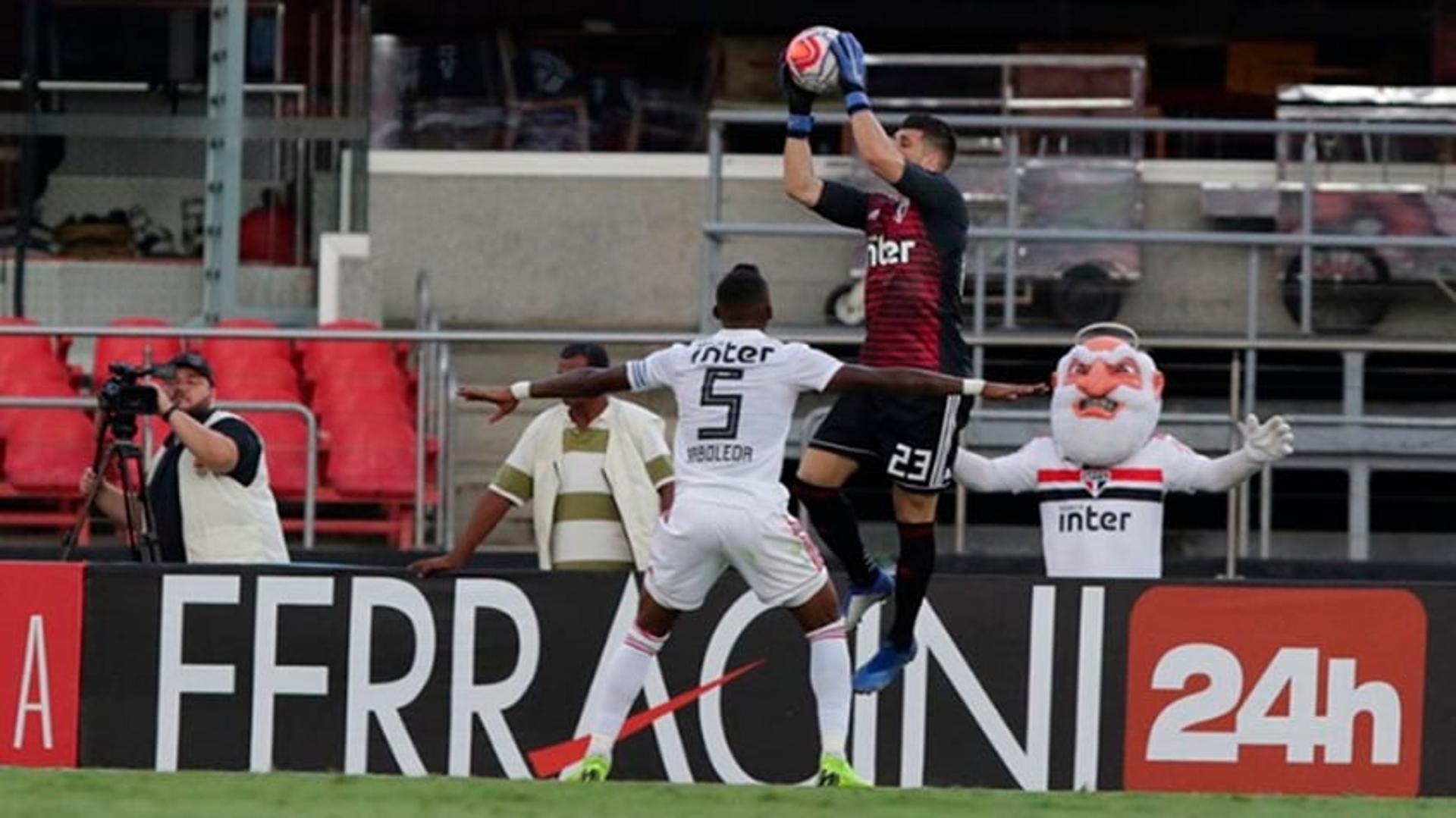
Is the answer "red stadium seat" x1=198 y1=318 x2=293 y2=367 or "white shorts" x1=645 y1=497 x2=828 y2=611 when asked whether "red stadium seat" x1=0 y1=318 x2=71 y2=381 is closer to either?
"red stadium seat" x1=198 y1=318 x2=293 y2=367

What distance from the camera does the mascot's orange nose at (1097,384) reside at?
1403cm

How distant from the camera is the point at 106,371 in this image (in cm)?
1619

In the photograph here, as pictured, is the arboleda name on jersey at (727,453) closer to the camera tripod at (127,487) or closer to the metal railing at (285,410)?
the camera tripod at (127,487)

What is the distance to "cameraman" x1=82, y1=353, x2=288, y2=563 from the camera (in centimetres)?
1359

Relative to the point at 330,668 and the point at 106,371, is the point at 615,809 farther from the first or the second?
the point at 106,371

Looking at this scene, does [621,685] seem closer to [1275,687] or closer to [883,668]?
[883,668]

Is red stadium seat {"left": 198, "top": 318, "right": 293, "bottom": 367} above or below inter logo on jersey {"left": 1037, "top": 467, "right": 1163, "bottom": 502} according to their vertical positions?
above

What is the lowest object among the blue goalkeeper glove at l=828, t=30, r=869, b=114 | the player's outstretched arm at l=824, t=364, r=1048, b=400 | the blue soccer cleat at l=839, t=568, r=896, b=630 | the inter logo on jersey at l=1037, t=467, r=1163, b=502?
the blue soccer cleat at l=839, t=568, r=896, b=630

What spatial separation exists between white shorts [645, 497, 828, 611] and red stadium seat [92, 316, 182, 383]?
4.79 m

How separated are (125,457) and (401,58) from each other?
534 centimetres

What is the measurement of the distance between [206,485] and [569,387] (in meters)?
2.76

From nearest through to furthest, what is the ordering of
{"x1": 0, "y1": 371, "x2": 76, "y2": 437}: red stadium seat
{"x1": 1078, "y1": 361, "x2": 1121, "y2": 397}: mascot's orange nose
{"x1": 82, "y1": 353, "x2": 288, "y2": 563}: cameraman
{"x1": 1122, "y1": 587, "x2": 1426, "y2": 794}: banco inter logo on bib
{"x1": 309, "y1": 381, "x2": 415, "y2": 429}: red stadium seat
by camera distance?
{"x1": 1122, "y1": 587, "x2": 1426, "y2": 794}: banco inter logo on bib, {"x1": 82, "y1": 353, "x2": 288, "y2": 563}: cameraman, {"x1": 1078, "y1": 361, "x2": 1121, "y2": 397}: mascot's orange nose, {"x1": 309, "y1": 381, "x2": 415, "y2": 429}: red stadium seat, {"x1": 0, "y1": 371, "x2": 76, "y2": 437}: red stadium seat

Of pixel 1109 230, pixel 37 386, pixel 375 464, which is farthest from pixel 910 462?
pixel 37 386

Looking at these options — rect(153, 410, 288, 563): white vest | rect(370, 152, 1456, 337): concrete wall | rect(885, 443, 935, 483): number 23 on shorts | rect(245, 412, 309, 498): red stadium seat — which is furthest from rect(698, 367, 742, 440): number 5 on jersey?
rect(370, 152, 1456, 337): concrete wall
